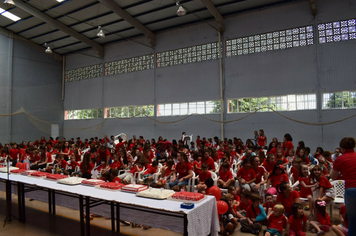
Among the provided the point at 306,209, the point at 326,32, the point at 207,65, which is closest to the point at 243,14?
the point at 207,65

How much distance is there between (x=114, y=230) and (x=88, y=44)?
16.3 meters

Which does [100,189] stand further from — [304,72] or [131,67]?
[131,67]

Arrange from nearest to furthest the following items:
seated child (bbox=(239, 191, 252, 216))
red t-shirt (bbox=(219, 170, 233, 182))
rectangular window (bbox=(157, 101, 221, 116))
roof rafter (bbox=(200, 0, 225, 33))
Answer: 1. seated child (bbox=(239, 191, 252, 216))
2. red t-shirt (bbox=(219, 170, 233, 182))
3. roof rafter (bbox=(200, 0, 225, 33))
4. rectangular window (bbox=(157, 101, 221, 116))

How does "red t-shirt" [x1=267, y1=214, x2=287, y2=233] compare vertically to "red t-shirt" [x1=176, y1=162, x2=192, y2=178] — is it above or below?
below

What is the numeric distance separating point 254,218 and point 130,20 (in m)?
13.2

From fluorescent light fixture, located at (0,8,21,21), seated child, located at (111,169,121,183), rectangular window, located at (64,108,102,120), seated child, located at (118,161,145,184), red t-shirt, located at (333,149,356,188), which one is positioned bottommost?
seated child, located at (118,161,145,184)

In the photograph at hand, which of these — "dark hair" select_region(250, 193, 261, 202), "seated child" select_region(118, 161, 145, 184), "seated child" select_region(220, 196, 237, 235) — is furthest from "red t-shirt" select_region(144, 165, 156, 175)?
"dark hair" select_region(250, 193, 261, 202)

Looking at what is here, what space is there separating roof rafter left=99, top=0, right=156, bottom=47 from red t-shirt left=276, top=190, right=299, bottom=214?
12.6 meters

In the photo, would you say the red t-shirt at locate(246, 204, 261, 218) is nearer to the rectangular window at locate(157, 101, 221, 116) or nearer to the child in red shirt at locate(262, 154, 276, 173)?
the child in red shirt at locate(262, 154, 276, 173)

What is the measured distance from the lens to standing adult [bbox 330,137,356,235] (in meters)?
2.84

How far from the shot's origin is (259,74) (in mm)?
12812

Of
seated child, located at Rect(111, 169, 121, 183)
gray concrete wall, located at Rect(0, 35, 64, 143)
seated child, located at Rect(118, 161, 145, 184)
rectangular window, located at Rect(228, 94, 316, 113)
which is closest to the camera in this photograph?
seated child, located at Rect(111, 169, 121, 183)

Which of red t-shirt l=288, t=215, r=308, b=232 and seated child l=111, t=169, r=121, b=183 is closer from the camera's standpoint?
red t-shirt l=288, t=215, r=308, b=232

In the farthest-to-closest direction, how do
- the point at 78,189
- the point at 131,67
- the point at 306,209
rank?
the point at 131,67
the point at 306,209
the point at 78,189
